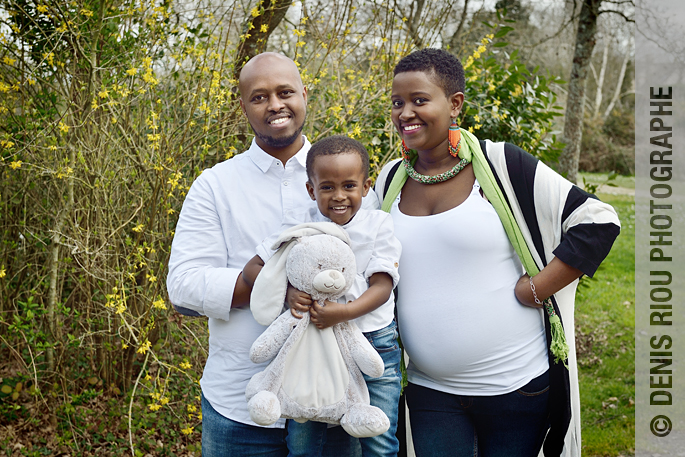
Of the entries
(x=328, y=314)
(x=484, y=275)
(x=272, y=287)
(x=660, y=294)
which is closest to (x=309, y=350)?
(x=328, y=314)

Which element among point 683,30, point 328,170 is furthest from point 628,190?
point 328,170

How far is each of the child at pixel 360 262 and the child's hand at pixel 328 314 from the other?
0.11ft

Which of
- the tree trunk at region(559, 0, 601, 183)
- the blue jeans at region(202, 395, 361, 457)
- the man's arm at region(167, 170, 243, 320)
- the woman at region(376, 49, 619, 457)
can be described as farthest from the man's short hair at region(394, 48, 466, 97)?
the tree trunk at region(559, 0, 601, 183)

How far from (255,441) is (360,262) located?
2.38 ft

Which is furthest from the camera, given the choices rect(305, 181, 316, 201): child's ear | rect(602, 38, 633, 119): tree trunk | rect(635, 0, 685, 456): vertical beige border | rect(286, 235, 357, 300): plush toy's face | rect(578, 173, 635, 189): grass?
rect(602, 38, 633, 119): tree trunk

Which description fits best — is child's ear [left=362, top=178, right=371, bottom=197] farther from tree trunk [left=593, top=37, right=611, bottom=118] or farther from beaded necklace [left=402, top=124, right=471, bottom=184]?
tree trunk [left=593, top=37, right=611, bottom=118]

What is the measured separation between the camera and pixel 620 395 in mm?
5348

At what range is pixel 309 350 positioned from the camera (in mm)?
1896

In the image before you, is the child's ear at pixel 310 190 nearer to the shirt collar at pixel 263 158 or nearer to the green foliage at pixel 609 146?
the shirt collar at pixel 263 158

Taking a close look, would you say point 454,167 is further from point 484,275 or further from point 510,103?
point 510,103

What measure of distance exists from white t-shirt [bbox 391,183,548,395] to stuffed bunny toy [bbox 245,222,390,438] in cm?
40

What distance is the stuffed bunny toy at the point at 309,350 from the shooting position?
1854 millimetres

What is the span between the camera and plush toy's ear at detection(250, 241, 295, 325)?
188cm

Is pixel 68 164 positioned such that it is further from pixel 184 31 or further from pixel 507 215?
pixel 507 215
